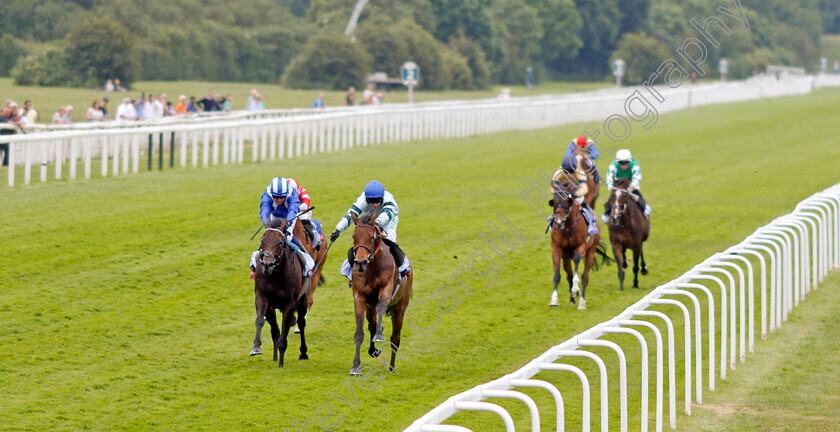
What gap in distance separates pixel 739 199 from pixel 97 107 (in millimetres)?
14180

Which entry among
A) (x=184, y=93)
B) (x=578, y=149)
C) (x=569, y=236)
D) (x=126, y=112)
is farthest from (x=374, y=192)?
(x=184, y=93)

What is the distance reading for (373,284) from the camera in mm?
8430

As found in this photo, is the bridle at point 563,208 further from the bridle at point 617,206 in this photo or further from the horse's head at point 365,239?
the horse's head at point 365,239

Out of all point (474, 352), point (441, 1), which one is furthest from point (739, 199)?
point (441, 1)

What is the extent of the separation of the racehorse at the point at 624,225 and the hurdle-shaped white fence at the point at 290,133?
10.1 meters

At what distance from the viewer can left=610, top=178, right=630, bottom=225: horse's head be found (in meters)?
12.5

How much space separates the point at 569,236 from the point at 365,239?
393 centimetres

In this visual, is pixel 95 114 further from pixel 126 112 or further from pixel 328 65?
pixel 328 65

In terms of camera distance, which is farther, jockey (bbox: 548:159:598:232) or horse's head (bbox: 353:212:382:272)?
jockey (bbox: 548:159:598:232)

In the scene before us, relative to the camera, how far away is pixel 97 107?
2509 cm

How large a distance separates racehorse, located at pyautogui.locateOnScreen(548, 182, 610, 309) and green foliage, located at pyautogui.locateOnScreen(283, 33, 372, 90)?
4344 cm

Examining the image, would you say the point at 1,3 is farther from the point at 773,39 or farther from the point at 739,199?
the point at 773,39

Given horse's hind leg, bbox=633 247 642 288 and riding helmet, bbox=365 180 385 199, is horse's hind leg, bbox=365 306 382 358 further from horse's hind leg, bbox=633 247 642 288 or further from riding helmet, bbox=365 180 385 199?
horse's hind leg, bbox=633 247 642 288

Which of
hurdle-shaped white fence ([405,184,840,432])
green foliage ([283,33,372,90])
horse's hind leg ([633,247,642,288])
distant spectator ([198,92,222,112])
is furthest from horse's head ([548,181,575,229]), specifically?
green foliage ([283,33,372,90])
